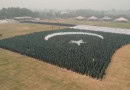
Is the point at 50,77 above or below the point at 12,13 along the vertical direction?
below

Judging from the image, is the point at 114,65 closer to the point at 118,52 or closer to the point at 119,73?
the point at 119,73

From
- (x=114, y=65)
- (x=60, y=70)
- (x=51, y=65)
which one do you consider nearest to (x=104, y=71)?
(x=114, y=65)

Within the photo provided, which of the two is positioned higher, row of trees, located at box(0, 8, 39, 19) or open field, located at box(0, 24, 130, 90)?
row of trees, located at box(0, 8, 39, 19)

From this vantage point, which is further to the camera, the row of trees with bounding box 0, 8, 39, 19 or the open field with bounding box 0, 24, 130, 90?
the row of trees with bounding box 0, 8, 39, 19

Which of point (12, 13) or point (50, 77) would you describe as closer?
point (50, 77)

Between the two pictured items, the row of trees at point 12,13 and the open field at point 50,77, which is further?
the row of trees at point 12,13

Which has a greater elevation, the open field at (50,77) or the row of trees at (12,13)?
the row of trees at (12,13)

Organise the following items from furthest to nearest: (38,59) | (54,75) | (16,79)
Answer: (38,59), (54,75), (16,79)

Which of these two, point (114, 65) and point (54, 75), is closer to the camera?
point (54, 75)
